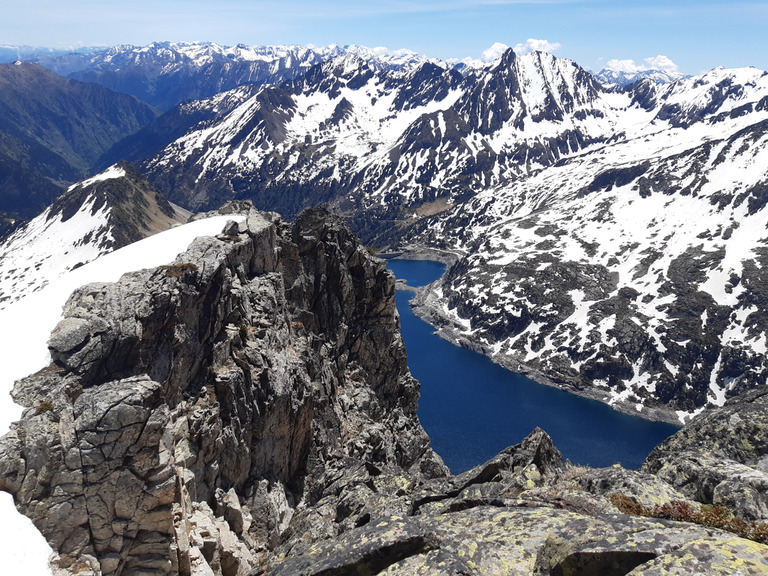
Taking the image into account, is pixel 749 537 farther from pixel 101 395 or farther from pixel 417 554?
pixel 101 395

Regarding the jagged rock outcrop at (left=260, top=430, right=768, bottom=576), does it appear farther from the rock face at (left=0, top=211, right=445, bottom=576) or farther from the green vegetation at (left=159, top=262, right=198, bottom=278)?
the green vegetation at (left=159, top=262, right=198, bottom=278)

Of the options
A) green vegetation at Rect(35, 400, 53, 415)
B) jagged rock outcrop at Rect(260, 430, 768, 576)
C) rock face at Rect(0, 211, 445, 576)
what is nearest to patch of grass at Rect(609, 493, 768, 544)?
jagged rock outcrop at Rect(260, 430, 768, 576)

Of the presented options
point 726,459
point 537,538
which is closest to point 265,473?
point 537,538

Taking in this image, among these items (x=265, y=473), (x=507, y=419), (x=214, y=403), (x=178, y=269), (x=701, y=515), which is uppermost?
(x=178, y=269)

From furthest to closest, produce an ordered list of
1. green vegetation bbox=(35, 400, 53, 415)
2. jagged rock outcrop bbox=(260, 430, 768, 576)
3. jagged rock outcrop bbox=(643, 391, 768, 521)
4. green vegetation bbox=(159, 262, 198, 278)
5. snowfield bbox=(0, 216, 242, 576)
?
green vegetation bbox=(159, 262, 198, 278) → green vegetation bbox=(35, 400, 53, 415) → snowfield bbox=(0, 216, 242, 576) → jagged rock outcrop bbox=(643, 391, 768, 521) → jagged rock outcrop bbox=(260, 430, 768, 576)

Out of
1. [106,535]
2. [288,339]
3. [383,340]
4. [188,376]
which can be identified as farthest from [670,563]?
[383,340]

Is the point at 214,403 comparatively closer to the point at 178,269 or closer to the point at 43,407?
the point at 178,269
